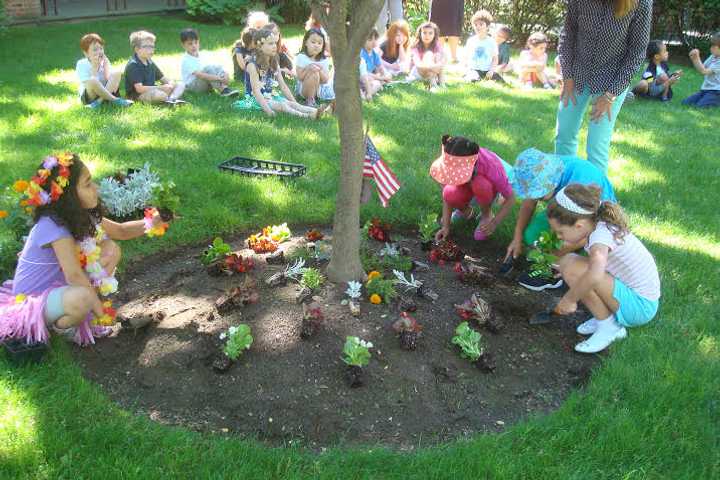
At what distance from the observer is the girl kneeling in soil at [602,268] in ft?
11.6

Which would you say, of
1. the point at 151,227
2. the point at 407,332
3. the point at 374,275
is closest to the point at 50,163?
the point at 151,227

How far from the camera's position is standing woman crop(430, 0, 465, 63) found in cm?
1201

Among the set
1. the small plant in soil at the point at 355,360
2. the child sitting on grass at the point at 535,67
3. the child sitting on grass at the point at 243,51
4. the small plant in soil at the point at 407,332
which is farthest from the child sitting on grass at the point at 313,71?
the small plant in soil at the point at 355,360

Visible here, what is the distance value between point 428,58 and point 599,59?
17.9ft

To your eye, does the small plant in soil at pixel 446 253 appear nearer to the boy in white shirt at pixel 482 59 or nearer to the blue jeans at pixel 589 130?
the blue jeans at pixel 589 130

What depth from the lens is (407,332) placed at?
137 inches

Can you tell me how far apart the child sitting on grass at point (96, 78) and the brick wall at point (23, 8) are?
7.48 m

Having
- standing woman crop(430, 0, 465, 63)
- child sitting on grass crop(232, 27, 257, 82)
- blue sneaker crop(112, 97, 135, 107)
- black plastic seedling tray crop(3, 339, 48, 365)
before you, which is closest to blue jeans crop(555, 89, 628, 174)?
black plastic seedling tray crop(3, 339, 48, 365)

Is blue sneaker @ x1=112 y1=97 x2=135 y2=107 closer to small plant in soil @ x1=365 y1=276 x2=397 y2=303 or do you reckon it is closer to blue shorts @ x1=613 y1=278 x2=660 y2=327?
small plant in soil @ x1=365 y1=276 x2=397 y2=303

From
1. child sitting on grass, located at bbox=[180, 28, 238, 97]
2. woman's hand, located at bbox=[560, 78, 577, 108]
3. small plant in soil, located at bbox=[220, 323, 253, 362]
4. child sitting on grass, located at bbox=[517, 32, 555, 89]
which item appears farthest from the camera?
child sitting on grass, located at bbox=[517, 32, 555, 89]

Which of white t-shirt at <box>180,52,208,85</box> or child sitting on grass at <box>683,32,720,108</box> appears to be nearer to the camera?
white t-shirt at <box>180,52,208,85</box>

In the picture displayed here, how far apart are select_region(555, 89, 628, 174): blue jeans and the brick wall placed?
41.8 feet

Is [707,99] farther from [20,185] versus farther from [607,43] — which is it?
[20,185]

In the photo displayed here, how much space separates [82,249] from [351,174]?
5.10 ft
